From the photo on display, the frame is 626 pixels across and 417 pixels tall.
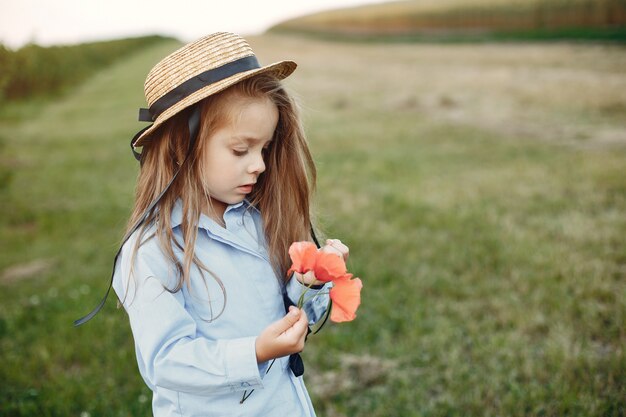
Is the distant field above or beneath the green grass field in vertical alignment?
above

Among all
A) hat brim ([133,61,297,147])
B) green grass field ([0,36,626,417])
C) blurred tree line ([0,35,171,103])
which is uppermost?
hat brim ([133,61,297,147])

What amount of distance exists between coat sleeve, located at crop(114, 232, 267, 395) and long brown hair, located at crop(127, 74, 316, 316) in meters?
0.07

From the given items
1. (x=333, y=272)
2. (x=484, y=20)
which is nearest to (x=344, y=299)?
(x=333, y=272)

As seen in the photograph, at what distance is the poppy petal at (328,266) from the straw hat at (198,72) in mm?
577

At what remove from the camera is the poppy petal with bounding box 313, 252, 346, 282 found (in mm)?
1167

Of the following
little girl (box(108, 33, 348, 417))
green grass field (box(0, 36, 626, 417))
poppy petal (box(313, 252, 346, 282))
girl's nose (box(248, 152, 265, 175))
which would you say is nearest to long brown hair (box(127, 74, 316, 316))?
little girl (box(108, 33, 348, 417))

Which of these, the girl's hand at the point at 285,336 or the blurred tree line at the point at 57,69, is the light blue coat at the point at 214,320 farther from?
the blurred tree line at the point at 57,69

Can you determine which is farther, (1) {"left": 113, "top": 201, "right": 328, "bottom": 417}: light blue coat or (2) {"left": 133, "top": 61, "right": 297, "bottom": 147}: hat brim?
(2) {"left": 133, "top": 61, "right": 297, "bottom": 147}: hat brim

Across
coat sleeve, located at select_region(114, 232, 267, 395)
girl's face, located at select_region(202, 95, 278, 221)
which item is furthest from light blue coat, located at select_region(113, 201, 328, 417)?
girl's face, located at select_region(202, 95, 278, 221)

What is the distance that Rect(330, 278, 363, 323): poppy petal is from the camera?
1183 mm

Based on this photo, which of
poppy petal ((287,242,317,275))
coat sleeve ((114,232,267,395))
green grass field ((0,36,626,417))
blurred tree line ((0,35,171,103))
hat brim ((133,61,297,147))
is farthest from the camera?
blurred tree line ((0,35,171,103))

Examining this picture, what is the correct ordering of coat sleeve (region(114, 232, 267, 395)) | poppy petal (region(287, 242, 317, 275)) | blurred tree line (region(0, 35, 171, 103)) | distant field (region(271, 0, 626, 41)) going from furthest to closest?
blurred tree line (region(0, 35, 171, 103)) < distant field (region(271, 0, 626, 41)) < coat sleeve (region(114, 232, 267, 395)) < poppy petal (region(287, 242, 317, 275))

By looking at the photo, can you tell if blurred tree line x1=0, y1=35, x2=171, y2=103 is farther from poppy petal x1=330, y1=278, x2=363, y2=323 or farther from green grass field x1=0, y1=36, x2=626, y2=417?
poppy petal x1=330, y1=278, x2=363, y2=323

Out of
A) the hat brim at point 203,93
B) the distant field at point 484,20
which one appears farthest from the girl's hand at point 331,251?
the distant field at point 484,20
